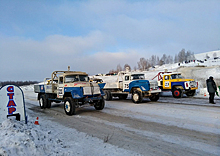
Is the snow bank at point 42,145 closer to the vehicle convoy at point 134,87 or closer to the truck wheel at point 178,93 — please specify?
the vehicle convoy at point 134,87

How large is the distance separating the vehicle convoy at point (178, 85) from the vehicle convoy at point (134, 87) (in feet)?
9.83

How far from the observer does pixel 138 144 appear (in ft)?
15.2

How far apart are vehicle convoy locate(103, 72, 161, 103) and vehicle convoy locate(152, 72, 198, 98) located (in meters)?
3.00

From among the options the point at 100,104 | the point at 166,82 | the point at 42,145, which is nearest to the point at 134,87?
the point at 100,104

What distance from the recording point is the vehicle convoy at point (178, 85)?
48.0ft

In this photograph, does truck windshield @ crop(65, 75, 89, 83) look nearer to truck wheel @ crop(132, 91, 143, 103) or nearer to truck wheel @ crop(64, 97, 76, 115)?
truck wheel @ crop(64, 97, 76, 115)

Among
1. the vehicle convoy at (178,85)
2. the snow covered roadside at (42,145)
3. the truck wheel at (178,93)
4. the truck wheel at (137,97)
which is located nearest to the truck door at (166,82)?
the vehicle convoy at (178,85)

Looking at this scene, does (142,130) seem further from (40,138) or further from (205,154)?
(40,138)

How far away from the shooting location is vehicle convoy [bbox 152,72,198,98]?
14617 millimetres

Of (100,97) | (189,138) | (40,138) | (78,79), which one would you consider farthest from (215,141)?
(78,79)

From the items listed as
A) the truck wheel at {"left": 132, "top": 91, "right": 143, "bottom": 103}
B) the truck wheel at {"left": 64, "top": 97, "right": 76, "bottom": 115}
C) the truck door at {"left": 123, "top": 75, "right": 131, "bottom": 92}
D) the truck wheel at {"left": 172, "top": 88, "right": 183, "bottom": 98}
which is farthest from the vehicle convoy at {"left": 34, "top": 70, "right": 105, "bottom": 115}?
the truck wheel at {"left": 172, "top": 88, "right": 183, "bottom": 98}

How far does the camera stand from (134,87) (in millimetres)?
12609

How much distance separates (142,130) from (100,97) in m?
3.89

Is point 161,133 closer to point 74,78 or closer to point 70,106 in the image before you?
point 70,106
